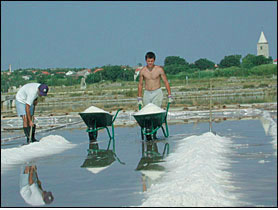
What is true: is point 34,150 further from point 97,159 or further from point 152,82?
point 152,82

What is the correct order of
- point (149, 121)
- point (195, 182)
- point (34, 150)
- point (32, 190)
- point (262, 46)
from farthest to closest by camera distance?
1. point (262, 46)
2. point (149, 121)
3. point (34, 150)
4. point (32, 190)
5. point (195, 182)

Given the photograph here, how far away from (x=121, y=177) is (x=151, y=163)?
3.36 feet

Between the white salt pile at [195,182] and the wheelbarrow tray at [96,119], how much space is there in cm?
259

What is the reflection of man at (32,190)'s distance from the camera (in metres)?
5.30

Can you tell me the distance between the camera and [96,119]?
1038cm

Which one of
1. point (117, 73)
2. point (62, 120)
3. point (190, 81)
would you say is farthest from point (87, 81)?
point (62, 120)

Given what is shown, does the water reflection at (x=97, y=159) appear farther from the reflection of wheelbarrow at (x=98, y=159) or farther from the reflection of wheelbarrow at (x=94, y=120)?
the reflection of wheelbarrow at (x=94, y=120)

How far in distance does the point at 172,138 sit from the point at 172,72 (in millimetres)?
70040

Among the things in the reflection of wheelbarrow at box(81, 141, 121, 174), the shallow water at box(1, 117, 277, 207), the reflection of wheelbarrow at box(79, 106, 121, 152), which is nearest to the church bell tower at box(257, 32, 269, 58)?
the reflection of wheelbarrow at box(79, 106, 121, 152)

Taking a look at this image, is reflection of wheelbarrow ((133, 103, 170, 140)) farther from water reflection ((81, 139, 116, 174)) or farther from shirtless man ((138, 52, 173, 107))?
water reflection ((81, 139, 116, 174))

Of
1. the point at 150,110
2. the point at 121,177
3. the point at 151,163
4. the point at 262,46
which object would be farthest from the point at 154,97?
the point at 262,46

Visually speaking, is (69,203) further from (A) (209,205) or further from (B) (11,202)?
(A) (209,205)

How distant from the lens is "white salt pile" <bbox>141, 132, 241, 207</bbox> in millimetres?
4707

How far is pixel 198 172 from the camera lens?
5.87 metres
